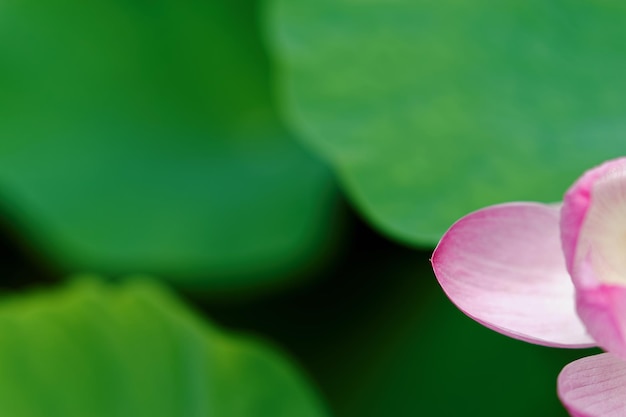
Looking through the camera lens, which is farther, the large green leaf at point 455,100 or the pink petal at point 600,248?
the large green leaf at point 455,100

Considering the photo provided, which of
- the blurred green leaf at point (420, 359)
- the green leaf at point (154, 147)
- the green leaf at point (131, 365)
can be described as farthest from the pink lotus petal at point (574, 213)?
the green leaf at point (154, 147)

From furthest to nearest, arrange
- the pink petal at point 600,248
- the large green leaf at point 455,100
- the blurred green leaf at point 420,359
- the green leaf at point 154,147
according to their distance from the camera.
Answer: the green leaf at point 154,147 < the blurred green leaf at point 420,359 < the large green leaf at point 455,100 < the pink petal at point 600,248

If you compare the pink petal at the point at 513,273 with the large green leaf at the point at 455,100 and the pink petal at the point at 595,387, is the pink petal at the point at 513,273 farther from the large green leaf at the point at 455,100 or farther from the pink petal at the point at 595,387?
the large green leaf at the point at 455,100

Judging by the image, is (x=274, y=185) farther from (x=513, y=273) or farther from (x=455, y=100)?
(x=513, y=273)

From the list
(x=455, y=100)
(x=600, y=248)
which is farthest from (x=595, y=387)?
(x=455, y=100)

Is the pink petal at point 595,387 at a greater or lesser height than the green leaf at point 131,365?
greater

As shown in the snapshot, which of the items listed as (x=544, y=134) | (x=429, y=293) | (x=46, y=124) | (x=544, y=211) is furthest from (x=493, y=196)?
(x=46, y=124)

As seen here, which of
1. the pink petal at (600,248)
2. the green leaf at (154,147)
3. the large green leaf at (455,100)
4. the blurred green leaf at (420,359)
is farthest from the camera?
the green leaf at (154,147)

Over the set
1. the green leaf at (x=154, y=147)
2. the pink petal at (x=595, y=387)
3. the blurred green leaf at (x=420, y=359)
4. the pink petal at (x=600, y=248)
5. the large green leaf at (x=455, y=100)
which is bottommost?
the blurred green leaf at (x=420, y=359)
